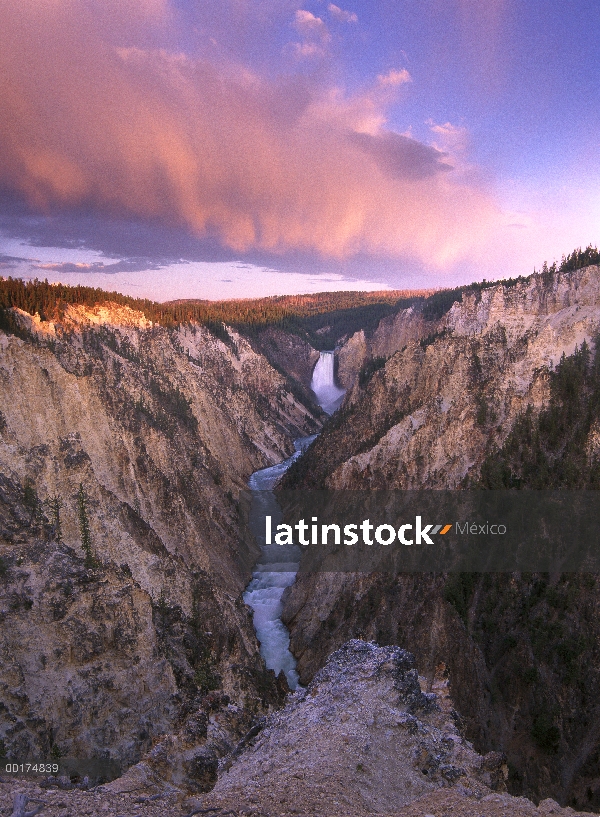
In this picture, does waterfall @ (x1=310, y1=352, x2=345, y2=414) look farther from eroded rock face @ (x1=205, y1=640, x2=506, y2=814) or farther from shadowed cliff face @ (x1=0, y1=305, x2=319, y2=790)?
eroded rock face @ (x1=205, y1=640, x2=506, y2=814)

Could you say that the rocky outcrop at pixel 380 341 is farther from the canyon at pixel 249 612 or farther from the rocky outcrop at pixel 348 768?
the rocky outcrop at pixel 348 768

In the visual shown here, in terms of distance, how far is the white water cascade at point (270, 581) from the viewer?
91.0ft

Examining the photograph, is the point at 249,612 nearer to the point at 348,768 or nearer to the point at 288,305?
the point at 348,768

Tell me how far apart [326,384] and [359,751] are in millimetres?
101797

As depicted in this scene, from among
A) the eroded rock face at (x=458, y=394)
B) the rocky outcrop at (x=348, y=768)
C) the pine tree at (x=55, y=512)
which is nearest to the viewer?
the rocky outcrop at (x=348, y=768)

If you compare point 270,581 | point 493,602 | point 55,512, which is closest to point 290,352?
point 270,581

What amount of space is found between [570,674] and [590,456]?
9.40 meters

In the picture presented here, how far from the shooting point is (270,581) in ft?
115

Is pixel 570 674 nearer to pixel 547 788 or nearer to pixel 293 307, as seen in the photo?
pixel 547 788

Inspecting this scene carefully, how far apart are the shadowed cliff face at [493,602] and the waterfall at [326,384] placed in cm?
6228

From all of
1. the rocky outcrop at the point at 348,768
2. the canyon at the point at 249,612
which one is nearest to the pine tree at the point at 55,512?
the canyon at the point at 249,612

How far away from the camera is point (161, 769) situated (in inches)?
447

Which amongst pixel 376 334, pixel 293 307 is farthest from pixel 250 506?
pixel 293 307

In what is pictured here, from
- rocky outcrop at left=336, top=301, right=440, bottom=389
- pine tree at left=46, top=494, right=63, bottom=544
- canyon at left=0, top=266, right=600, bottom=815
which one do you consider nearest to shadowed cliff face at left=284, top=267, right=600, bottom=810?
canyon at left=0, top=266, right=600, bottom=815
